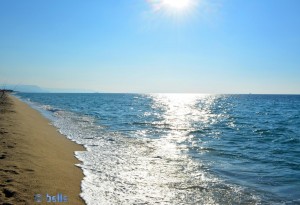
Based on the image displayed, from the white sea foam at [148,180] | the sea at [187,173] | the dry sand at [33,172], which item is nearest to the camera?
the dry sand at [33,172]

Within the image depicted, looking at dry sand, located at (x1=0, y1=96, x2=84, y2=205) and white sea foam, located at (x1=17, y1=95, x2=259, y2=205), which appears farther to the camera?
white sea foam, located at (x1=17, y1=95, x2=259, y2=205)

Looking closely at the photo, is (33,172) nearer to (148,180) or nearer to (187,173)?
(148,180)

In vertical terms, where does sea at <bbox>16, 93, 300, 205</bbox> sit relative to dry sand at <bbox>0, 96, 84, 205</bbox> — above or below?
below

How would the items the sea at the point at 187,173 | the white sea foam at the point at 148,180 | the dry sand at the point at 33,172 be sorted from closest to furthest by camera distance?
the dry sand at the point at 33,172
the white sea foam at the point at 148,180
the sea at the point at 187,173

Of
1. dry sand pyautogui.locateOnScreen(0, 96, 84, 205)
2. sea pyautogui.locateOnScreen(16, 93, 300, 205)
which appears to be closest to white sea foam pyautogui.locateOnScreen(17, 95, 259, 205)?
sea pyautogui.locateOnScreen(16, 93, 300, 205)

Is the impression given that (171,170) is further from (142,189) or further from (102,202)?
(102,202)

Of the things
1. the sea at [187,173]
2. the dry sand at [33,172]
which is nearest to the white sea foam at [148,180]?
the sea at [187,173]

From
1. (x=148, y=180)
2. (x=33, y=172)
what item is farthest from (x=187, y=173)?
(x=33, y=172)

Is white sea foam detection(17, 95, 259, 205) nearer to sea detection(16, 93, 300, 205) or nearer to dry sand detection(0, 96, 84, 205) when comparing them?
sea detection(16, 93, 300, 205)

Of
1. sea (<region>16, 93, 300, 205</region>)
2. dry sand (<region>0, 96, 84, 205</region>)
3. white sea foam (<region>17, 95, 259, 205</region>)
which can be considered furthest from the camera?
sea (<region>16, 93, 300, 205</region>)

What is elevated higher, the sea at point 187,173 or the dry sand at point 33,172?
the dry sand at point 33,172

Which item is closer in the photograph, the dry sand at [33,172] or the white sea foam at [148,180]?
the dry sand at [33,172]

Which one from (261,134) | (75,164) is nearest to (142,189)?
(75,164)

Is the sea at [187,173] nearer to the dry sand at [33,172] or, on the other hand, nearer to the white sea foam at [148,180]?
the white sea foam at [148,180]
